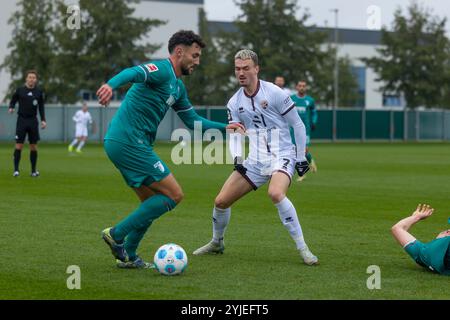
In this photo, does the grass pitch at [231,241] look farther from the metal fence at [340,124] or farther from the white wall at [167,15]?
the white wall at [167,15]

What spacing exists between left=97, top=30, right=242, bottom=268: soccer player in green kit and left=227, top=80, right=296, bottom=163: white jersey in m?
1.17

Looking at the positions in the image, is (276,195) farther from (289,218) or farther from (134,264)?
(134,264)

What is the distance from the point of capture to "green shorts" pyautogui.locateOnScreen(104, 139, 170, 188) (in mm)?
8961

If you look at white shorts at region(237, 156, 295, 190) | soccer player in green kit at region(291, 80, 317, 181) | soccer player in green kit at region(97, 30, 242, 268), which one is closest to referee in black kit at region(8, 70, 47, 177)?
soccer player in green kit at region(291, 80, 317, 181)

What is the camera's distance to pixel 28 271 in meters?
8.83

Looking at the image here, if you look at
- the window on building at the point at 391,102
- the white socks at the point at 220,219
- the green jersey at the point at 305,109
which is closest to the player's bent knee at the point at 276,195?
the white socks at the point at 220,219

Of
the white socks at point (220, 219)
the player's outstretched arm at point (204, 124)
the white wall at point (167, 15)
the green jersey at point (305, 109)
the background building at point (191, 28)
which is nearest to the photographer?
the player's outstretched arm at point (204, 124)

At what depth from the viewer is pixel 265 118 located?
1021 cm

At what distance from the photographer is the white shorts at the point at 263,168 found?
10.2 m

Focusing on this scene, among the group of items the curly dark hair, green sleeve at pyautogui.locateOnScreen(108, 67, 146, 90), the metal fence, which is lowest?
the metal fence

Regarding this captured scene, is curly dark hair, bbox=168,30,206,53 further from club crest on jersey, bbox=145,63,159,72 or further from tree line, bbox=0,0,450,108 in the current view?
tree line, bbox=0,0,450,108

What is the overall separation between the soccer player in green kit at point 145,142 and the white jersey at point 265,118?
3.83 feet
